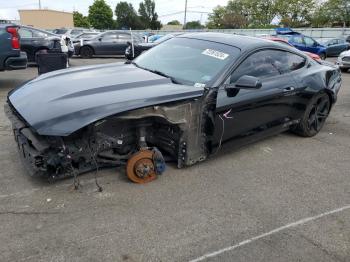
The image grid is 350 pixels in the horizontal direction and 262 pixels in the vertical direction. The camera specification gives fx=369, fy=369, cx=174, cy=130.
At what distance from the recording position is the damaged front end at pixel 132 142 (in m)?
3.40

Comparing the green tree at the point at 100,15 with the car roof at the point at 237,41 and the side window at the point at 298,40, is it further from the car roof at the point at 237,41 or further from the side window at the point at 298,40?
the car roof at the point at 237,41

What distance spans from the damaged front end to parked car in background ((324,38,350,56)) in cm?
2003

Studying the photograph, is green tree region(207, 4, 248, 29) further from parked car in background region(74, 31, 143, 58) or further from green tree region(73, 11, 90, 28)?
parked car in background region(74, 31, 143, 58)

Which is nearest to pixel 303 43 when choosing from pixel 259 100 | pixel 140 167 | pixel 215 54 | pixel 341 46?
pixel 341 46

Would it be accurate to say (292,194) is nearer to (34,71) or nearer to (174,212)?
(174,212)

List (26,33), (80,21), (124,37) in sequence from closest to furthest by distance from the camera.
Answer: (26,33), (124,37), (80,21)

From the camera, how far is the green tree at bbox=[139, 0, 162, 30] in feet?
286

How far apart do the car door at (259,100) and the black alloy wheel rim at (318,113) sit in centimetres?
73

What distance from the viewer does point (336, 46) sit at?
22.0m

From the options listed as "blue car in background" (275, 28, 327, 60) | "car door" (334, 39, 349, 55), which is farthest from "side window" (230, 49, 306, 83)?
"car door" (334, 39, 349, 55)

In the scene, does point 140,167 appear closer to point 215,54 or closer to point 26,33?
point 215,54

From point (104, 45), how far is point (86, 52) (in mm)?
951

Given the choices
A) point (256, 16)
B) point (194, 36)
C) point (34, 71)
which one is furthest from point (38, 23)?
point (194, 36)

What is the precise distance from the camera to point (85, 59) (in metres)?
17.8
